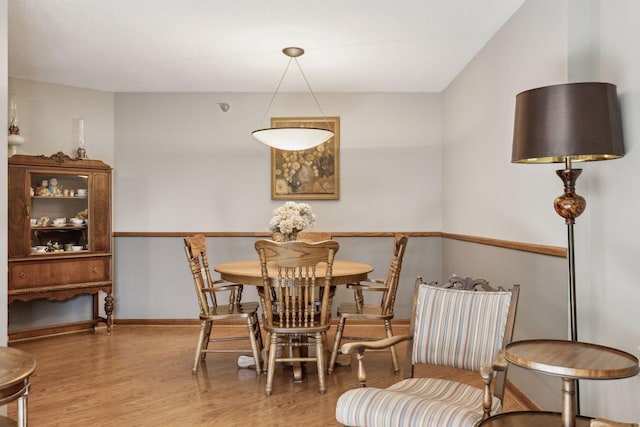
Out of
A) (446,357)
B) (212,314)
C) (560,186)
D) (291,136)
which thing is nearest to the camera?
(446,357)

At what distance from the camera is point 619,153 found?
1894mm

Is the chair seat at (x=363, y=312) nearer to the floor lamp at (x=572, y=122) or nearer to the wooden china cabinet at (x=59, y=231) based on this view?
the floor lamp at (x=572, y=122)

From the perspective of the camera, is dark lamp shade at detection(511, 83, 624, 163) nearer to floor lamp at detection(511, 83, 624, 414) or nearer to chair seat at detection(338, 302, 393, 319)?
floor lamp at detection(511, 83, 624, 414)

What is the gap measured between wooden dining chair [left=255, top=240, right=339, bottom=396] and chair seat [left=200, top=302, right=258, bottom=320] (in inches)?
13.2

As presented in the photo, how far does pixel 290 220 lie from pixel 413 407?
2.12m

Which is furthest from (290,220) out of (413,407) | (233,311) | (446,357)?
(413,407)

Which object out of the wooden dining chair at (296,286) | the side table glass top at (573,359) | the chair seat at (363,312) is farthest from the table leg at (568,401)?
the chair seat at (363,312)

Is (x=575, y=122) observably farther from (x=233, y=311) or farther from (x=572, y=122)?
(x=233, y=311)

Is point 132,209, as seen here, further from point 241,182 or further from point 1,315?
point 1,315

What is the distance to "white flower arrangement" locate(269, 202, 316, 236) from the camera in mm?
3777

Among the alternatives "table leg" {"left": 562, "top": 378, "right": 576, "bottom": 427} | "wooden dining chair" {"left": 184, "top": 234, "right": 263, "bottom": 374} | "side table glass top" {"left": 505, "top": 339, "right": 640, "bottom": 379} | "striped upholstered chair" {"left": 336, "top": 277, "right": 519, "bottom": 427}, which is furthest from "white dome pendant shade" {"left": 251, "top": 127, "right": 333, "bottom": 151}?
"table leg" {"left": 562, "top": 378, "right": 576, "bottom": 427}

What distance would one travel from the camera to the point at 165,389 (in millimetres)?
3266

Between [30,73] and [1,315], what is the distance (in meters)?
2.83

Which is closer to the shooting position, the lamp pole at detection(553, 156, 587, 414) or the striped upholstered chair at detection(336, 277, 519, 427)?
the striped upholstered chair at detection(336, 277, 519, 427)
